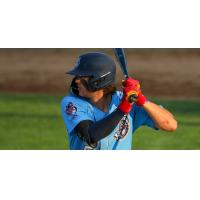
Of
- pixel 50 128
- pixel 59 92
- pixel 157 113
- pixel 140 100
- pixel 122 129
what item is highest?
pixel 140 100

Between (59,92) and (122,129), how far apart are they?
8533 millimetres

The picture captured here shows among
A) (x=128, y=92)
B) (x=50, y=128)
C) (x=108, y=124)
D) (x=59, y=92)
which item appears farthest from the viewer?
(x=59, y=92)

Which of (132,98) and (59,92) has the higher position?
(132,98)

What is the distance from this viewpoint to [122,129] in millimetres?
5730

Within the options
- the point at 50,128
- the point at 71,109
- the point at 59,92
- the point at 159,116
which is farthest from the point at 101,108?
the point at 59,92

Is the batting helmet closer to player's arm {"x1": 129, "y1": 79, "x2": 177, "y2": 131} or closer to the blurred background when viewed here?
player's arm {"x1": 129, "y1": 79, "x2": 177, "y2": 131}

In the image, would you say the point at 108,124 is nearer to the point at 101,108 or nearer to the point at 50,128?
the point at 101,108

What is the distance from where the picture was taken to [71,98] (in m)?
5.80

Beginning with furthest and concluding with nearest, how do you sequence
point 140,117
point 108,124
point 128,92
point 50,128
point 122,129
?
point 50,128
point 140,117
point 122,129
point 128,92
point 108,124

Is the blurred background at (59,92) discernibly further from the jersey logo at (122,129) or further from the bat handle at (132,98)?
the bat handle at (132,98)

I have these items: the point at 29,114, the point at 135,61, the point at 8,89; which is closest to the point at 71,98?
the point at 29,114

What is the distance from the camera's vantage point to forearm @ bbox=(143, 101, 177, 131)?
568 cm

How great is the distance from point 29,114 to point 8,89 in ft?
9.73

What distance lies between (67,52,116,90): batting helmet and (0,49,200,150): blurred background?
3967 millimetres
